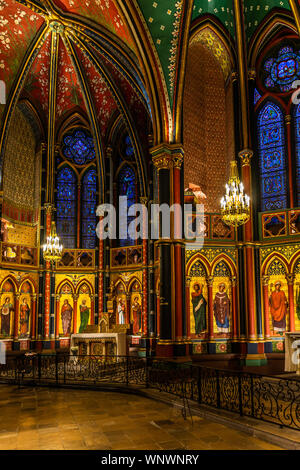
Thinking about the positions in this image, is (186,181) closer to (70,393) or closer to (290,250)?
(290,250)

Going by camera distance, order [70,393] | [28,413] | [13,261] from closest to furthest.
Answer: [28,413]
[70,393]
[13,261]

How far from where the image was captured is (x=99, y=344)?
16.0 m

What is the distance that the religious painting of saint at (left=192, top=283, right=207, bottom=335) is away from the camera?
53.3 ft

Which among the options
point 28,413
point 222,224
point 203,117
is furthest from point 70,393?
point 203,117

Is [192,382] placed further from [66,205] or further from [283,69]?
[66,205]

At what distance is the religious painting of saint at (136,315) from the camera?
20.8m

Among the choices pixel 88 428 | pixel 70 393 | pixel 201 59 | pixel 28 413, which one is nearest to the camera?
pixel 88 428

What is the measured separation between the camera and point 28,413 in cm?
930

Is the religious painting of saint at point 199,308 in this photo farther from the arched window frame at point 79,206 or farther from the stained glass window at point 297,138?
the arched window frame at point 79,206

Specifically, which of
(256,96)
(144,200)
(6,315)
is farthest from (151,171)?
(6,315)

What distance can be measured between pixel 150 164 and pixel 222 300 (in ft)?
25.7

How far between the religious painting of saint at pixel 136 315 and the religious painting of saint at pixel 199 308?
16.5 feet

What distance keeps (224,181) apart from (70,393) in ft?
34.4

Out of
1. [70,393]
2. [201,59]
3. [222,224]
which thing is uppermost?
[201,59]
